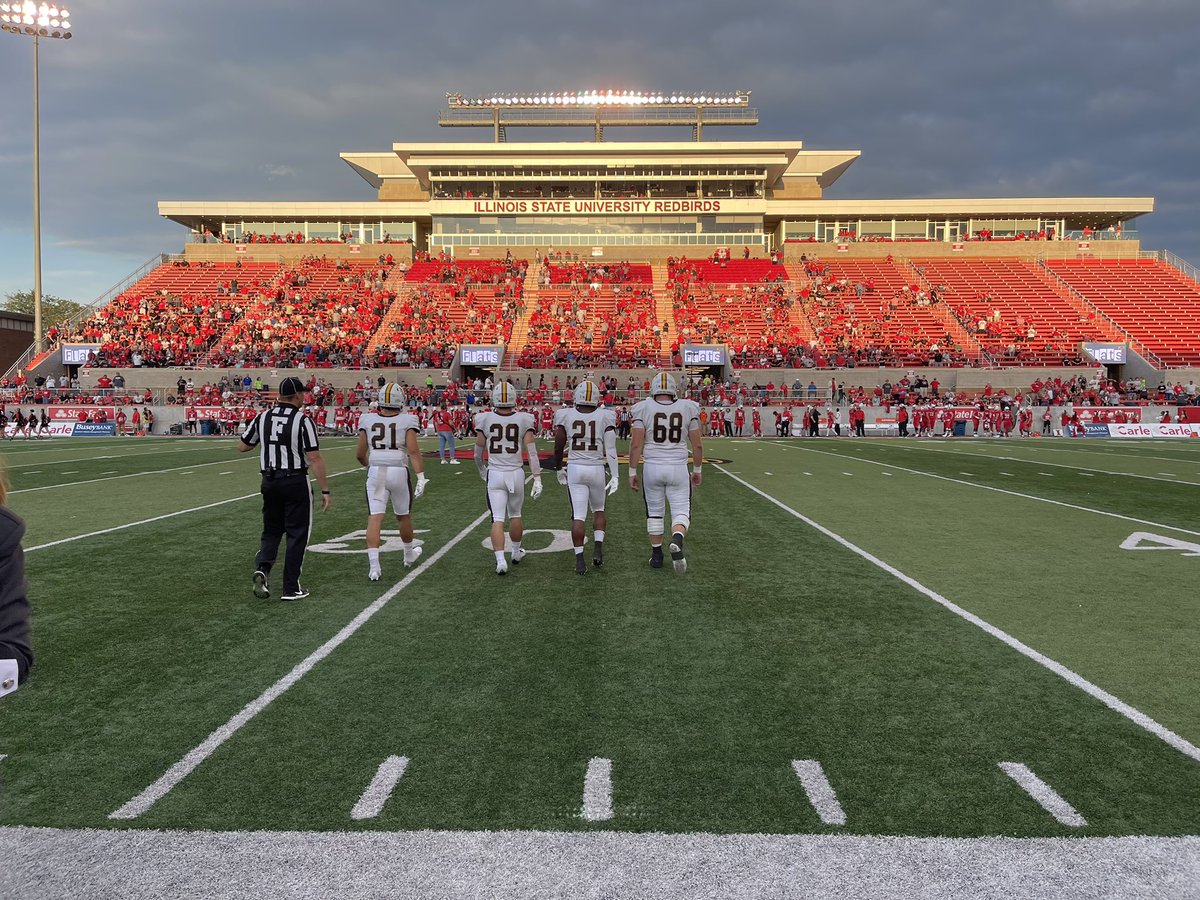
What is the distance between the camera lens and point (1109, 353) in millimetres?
40625

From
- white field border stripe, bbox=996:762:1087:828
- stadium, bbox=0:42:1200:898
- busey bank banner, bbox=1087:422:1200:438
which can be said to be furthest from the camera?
busey bank banner, bbox=1087:422:1200:438

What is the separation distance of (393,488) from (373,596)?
1276 millimetres

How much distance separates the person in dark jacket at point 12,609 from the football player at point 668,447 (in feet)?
18.7

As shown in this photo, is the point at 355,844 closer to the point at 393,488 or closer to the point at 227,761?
the point at 227,761

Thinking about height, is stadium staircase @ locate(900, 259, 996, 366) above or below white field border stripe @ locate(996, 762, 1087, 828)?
above

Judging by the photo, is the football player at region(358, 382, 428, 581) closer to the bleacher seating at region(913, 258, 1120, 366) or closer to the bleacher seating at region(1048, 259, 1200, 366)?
the bleacher seating at region(913, 258, 1120, 366)

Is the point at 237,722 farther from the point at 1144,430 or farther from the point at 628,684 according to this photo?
the point at 1144,430

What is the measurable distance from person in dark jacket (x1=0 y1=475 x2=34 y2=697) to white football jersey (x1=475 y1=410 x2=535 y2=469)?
5.37 metres

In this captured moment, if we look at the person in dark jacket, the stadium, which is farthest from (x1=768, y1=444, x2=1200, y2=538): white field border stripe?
the person in dark jacket

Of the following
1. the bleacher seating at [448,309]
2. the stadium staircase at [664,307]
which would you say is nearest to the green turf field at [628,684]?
the stadium staircase at [664,307]

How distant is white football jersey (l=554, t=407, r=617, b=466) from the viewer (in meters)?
7.92

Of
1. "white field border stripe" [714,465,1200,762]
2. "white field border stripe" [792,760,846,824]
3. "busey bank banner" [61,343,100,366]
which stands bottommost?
"white field border stripe" [792,760,846,824]

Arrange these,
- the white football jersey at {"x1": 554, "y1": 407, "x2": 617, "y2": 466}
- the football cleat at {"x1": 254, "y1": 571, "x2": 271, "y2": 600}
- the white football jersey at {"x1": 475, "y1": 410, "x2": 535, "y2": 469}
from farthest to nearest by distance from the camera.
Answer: the white football jersey at {"x1": 554, "y1": 407, "x2": 617, "y2": 466}
the white football jersey at {"x1": 475, "y1": 410, "x2": 535, "y2": 469}
the football cleat at {"x1": 254, "y1": 571, "x2": 271, "y2": 600}

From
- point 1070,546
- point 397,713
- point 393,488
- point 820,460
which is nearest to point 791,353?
point 820,460
